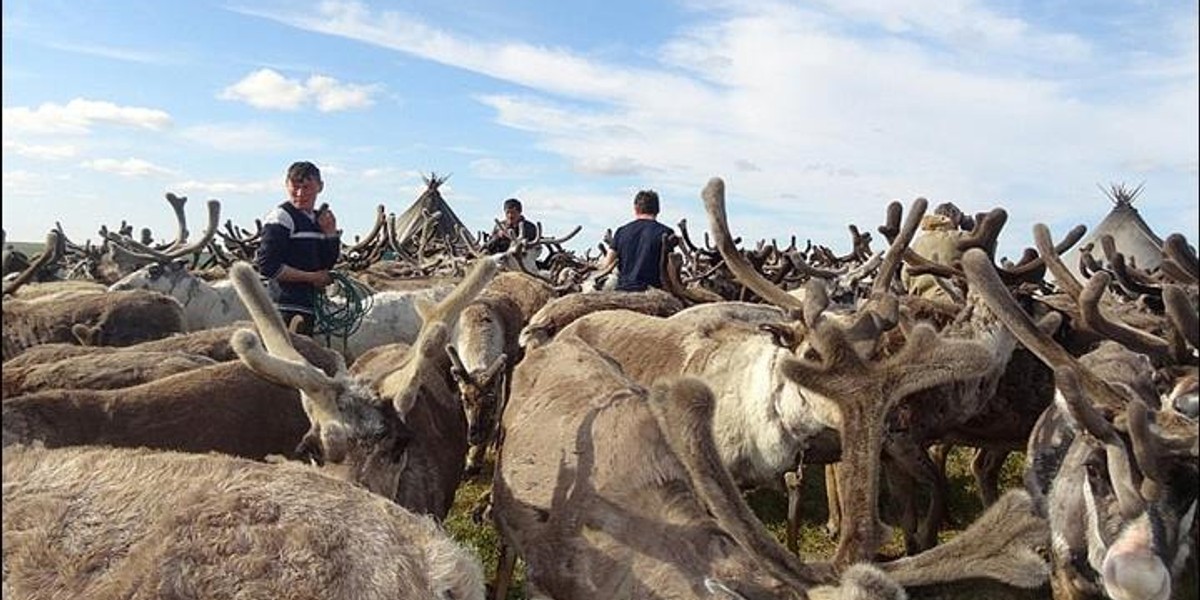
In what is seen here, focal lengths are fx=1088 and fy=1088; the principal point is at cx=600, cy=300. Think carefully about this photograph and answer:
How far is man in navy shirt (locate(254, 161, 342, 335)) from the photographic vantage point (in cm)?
667

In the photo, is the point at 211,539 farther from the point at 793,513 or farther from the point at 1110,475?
the point at 793,513

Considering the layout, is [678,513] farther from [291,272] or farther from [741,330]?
[291,272]

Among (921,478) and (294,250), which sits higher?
(294,250)

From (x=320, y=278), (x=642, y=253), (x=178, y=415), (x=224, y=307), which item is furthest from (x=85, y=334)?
(x=642, y=253)

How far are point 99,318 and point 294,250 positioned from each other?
2.27 metres

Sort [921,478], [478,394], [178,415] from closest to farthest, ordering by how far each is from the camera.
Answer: [178,415] < [478,394] < [921,478]

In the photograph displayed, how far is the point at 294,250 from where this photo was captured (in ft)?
22.3

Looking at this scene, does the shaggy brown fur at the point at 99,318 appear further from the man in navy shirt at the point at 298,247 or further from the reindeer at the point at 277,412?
the reindeer at the point at 277,412

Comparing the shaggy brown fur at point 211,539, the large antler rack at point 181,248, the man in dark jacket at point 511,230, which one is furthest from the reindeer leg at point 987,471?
the man in dark jacket at point 511,230

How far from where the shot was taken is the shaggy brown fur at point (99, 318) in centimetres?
772

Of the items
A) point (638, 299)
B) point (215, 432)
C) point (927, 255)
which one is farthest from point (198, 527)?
point (927, 255)

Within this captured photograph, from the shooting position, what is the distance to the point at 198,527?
248 cm

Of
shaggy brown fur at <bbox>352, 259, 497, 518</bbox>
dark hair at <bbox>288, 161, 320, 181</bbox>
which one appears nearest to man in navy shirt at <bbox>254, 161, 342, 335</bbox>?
dark hair at <bbox>288, 161, 320, 181</bbox>

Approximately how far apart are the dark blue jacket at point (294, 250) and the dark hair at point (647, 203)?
2728mm
